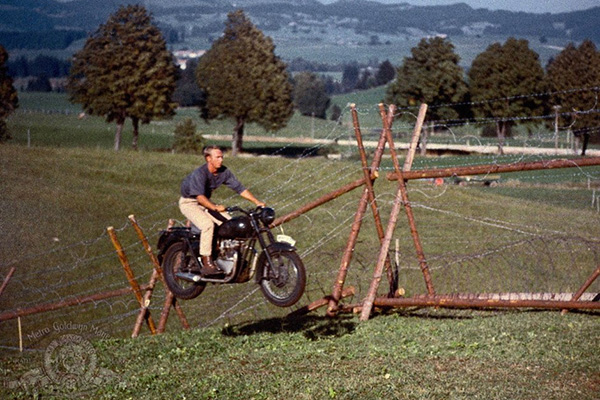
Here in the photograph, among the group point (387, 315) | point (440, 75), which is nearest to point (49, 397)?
point (387, 315)

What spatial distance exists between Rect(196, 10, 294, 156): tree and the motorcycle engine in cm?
6170

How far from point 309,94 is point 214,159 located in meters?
112

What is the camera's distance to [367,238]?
119 feet

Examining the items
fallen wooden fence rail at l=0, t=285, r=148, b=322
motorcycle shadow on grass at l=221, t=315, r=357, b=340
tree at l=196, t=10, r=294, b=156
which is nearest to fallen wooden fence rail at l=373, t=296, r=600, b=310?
motorcycle shadow on grass at l=221, t=315, r=357, b=340

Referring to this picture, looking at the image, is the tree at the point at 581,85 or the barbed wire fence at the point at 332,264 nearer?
the barbed wire fence at the point at 332,264

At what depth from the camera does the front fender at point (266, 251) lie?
41.2 feet

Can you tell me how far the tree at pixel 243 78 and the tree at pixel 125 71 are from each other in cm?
685

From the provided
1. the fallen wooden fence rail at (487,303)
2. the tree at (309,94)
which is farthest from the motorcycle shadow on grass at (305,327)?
the tree at (309,94)

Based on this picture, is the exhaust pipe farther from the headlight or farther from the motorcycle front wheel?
the headlight

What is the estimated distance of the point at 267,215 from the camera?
41.9 feet

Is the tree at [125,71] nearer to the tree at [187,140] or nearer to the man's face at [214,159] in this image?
the tree at [187,140]

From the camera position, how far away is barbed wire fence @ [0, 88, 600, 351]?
20438 millimetres

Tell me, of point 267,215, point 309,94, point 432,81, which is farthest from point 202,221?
point 309,94

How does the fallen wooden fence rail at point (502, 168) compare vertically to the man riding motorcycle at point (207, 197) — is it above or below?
above
